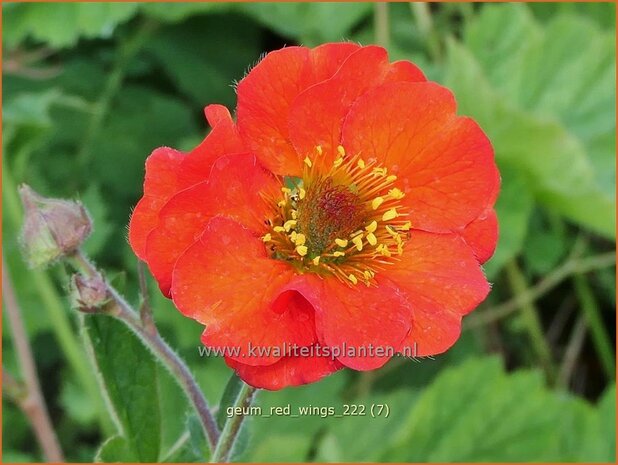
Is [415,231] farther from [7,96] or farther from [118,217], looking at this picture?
[7,96]


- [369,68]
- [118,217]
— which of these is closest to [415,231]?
[369,68]

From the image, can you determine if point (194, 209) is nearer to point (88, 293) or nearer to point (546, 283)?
point (88, 293)

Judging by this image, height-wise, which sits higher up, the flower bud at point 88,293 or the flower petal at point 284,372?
the flower bud at point 88,293

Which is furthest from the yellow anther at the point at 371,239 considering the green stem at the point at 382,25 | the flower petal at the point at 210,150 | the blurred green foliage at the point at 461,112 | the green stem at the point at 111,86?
the green stem at the point at 111,86

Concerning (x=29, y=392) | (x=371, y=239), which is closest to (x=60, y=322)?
(x=29, y=392)

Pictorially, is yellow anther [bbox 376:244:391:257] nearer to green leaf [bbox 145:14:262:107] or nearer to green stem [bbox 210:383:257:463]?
green stem [bbox 210:383:257:463]

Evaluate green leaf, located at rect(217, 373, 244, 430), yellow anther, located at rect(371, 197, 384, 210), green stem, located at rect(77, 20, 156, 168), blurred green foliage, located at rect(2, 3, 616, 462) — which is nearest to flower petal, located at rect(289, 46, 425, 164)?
yellow anther, located at rect(371, 197, 384, 210)

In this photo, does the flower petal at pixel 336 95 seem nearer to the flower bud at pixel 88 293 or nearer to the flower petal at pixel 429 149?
the flower petal at pixel 429 149
